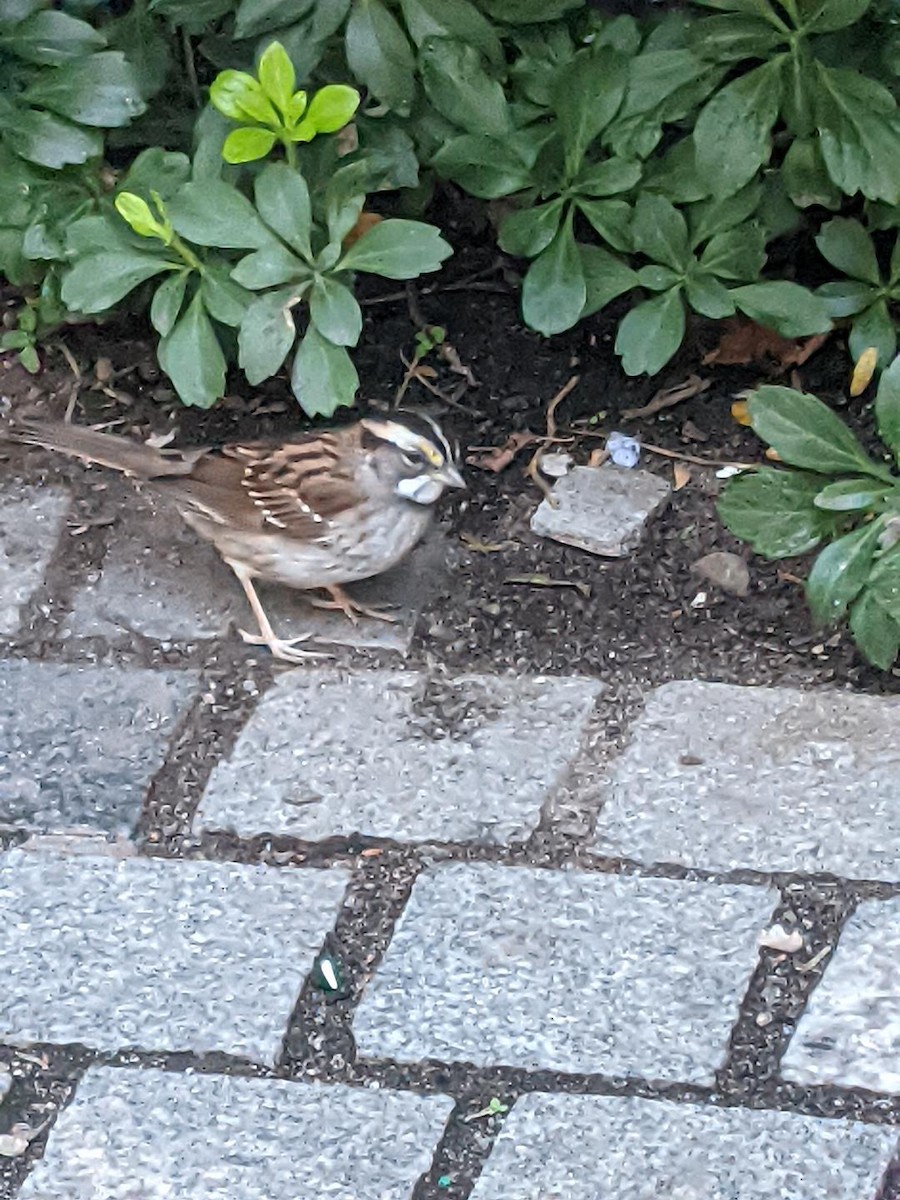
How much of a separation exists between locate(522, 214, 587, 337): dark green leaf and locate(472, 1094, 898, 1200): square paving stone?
1.70m

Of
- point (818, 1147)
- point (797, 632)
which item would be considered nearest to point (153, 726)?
point (797, 632)

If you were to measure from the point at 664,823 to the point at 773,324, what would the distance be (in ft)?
3.92

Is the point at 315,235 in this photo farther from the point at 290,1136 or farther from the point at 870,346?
the point at 290,1136

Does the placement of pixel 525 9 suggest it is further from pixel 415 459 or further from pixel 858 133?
pixel 415 459

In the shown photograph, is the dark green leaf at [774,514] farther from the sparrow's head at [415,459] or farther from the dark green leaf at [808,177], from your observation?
the dark green leaf at [808,177]

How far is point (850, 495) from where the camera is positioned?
10.2 ft

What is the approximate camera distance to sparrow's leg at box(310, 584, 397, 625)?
142 inches

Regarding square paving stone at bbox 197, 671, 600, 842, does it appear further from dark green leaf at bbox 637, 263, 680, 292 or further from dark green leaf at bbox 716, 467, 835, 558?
dark green leaf at bbox 637, 263, 680, 292

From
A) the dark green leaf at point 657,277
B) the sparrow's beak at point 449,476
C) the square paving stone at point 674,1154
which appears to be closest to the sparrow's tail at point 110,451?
the sparrow's beak at point 449,476

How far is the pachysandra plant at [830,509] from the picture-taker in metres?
3.11

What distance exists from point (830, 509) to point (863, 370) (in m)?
0.81

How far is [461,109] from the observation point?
3.63 m

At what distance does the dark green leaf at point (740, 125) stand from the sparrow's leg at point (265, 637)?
1.19 meters

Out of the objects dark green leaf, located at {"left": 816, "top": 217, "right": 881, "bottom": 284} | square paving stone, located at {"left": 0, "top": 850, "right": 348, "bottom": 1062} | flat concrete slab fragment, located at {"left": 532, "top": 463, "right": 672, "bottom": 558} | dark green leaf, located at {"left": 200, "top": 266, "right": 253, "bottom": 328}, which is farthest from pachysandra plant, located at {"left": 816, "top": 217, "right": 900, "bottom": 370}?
square paving stone, located at {"left": 0, "top": 850, "right": 348, "bottom": 1062}
